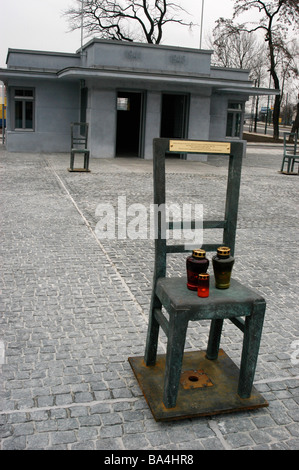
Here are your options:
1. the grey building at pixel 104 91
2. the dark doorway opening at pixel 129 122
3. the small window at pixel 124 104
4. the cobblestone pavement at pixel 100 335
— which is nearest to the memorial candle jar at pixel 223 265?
the cobblestone pavement at pixel 100 335

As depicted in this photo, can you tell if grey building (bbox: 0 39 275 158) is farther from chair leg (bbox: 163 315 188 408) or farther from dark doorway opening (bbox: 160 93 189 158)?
chair leg (bbox: 163 315 188 408)

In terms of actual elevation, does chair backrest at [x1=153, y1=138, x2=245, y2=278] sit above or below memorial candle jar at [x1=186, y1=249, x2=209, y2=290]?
above

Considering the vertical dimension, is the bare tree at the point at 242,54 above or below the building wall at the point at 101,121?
above

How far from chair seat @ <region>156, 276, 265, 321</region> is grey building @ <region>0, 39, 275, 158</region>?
16.3 m

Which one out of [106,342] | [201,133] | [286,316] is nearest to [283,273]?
[286,316]

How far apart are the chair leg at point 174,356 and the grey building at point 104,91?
16.6 meters

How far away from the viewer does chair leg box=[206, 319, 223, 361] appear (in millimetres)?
3791

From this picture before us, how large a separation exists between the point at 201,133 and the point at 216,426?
19.6 m

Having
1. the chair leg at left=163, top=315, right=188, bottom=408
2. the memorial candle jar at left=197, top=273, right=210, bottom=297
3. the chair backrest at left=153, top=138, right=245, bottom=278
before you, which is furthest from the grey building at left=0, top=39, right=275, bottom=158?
the chair leg at left=163, top=315, right=188, bottom=408

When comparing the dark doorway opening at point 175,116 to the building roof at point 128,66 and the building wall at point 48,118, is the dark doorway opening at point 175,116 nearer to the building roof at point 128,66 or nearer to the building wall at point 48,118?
the building roof at point 128,66

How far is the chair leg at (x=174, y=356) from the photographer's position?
305 centimetres

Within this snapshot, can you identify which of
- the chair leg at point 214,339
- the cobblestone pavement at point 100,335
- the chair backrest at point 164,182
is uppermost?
the chair backrest at point 164,182
